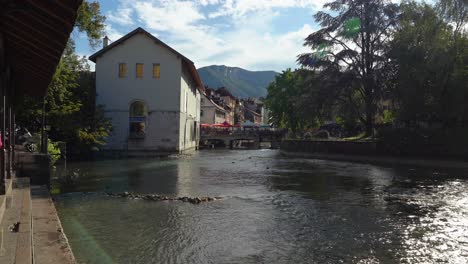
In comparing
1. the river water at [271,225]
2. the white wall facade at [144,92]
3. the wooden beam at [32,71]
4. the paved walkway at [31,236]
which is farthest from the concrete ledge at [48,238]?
the white wall facade at [144,92]

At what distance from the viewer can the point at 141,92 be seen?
43.4 meters

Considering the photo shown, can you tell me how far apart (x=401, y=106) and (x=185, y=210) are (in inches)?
1102

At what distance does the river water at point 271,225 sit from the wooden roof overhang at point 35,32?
3417mm

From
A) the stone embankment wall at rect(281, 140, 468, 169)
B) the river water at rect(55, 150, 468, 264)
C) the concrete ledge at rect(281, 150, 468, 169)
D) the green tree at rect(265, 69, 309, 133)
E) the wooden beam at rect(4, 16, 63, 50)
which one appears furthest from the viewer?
the green tree at rect(265, 69, 309, 133)

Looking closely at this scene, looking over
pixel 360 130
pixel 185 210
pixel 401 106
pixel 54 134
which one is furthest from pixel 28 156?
pixel 360 130

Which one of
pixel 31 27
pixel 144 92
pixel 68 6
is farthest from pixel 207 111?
pixel 68 6

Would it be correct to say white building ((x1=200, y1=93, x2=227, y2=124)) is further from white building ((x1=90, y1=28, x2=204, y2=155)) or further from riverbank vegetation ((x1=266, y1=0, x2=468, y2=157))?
white building ((x1=90, y1=28, x2=204, y2=155))

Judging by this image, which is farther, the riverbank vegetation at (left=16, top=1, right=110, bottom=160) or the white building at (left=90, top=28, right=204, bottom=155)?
the white building at (left=90, top=28, right=204, bottom=155)

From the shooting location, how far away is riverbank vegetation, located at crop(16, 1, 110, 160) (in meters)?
24.4

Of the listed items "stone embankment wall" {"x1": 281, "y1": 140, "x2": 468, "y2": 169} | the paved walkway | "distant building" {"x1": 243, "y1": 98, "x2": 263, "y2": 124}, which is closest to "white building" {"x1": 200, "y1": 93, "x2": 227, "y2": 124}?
"stone embankment wall" {"x1": 281, "y1": 140, "x2": 468, "y2": 169}

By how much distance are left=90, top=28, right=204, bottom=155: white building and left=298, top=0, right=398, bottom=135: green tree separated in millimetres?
13616

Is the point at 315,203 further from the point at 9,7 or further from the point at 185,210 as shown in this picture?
the point at 9,7

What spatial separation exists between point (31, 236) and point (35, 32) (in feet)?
9.29

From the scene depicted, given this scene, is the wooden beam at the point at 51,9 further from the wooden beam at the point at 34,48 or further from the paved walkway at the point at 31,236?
the paved walkway at the point at 31,236
